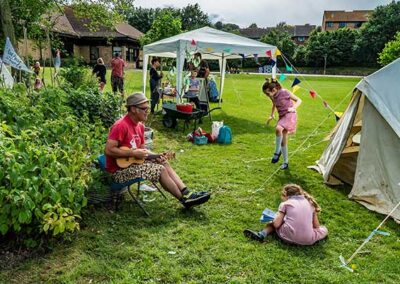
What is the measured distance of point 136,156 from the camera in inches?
164

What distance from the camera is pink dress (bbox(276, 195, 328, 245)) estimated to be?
12.2 ft

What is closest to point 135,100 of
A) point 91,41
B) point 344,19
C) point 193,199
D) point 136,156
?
point 136,156

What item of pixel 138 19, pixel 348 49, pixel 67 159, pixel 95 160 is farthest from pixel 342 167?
pixel 138 19

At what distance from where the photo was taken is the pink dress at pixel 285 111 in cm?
611

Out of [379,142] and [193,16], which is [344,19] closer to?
[193,16]

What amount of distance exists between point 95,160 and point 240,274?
2.10 metres

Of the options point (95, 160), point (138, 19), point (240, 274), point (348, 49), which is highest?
point (138, 19)

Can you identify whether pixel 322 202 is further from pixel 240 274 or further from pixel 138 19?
pixel 138 19

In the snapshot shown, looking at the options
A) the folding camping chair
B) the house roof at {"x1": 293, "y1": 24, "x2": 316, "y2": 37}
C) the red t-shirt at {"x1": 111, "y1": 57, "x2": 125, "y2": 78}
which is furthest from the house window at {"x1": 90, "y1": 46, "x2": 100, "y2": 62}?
the house roof at {"x1": 293, "y1": 24, "x2": 316, "y2": 37}

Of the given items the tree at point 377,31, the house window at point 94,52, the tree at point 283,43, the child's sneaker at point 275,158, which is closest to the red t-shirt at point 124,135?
the child's sneaker at point 275,158

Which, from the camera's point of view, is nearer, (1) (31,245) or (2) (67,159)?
(1) (31,245)

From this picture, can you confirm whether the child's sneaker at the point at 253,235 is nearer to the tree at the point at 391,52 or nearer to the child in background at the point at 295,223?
the child in background at the point at 295,223

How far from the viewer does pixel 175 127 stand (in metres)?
9.52

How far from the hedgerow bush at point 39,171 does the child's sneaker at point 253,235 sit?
168 centimetres
